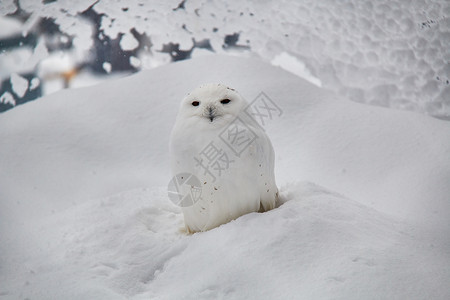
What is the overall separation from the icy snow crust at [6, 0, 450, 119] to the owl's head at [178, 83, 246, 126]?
1.34 m

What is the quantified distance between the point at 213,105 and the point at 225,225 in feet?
1.54

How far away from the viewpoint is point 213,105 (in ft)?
5.41

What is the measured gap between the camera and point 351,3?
2.73m

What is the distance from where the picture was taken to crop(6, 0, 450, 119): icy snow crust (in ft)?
8.48

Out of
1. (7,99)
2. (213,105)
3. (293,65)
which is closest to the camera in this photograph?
(213,105)

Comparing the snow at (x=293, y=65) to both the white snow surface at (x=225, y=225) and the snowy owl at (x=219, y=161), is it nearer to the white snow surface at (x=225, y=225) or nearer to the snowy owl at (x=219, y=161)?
the white snow surface at (x=225, y=225)

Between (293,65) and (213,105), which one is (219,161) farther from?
(293,65)

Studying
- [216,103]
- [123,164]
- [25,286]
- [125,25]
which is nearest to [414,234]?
[216,103]

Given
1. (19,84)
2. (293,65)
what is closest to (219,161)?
(293,65)

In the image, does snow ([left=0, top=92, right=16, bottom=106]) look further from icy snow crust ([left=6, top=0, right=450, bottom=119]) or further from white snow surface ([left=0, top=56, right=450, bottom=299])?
icy snow crust ([left=6, top=0, right=450, bottom=119])

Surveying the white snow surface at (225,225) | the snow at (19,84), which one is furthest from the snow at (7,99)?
the white snow surface at (225,225)

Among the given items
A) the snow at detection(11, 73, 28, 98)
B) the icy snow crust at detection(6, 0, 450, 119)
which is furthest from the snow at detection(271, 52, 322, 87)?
the snow at detection(11, 73, 28, 98)

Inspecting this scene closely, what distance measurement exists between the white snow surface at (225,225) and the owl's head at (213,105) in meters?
0.41

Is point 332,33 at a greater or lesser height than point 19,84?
greater
